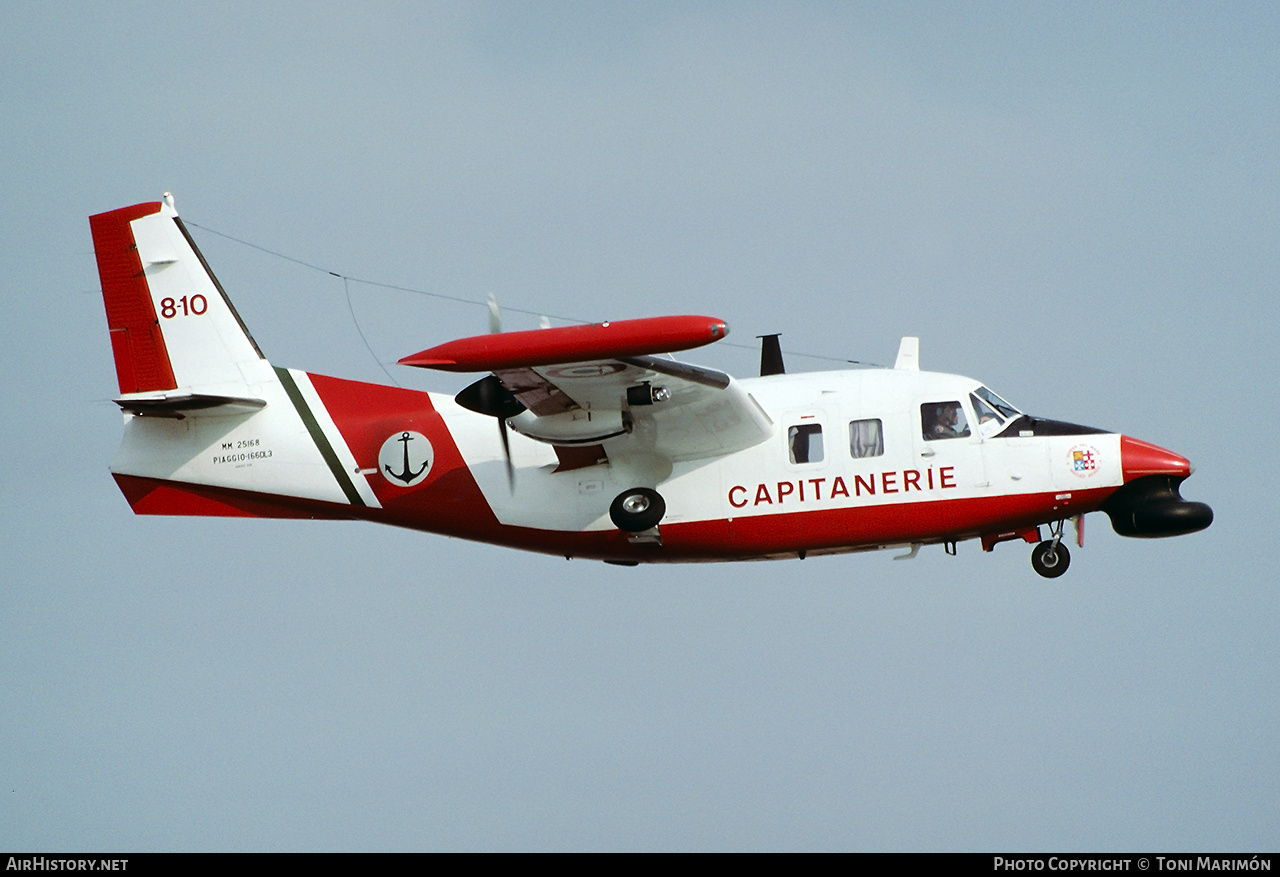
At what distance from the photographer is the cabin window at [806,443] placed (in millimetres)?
19656

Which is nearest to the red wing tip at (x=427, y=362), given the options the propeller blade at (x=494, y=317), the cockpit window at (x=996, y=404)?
the propeller blade at (x=494, y=317)

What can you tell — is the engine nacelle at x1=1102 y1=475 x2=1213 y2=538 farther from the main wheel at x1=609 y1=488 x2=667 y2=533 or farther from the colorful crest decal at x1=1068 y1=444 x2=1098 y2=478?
the main wheel at x1=609 y1=488 x2=667 y2=533

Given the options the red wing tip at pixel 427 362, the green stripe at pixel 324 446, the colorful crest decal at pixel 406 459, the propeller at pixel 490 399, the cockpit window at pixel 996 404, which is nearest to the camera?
the red wing tip at pixel 427 362

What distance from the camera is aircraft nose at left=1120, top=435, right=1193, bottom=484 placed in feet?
64.1

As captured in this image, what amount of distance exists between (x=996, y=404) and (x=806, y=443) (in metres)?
2.40

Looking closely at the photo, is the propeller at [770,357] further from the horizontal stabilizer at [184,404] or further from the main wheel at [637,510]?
the horizontal stabilizer at [184,404]

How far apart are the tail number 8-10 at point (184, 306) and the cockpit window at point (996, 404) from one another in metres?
10.2

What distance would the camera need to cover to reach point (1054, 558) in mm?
20094

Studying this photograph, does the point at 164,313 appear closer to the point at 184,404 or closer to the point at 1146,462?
the point at 184,404

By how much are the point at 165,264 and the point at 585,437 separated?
6723mm

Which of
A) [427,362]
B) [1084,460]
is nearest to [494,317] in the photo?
[427,362]

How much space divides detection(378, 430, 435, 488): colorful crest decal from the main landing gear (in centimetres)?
774

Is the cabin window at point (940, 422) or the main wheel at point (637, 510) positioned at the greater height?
the cabin window at point (940, 422)

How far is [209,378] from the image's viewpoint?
841 inches
